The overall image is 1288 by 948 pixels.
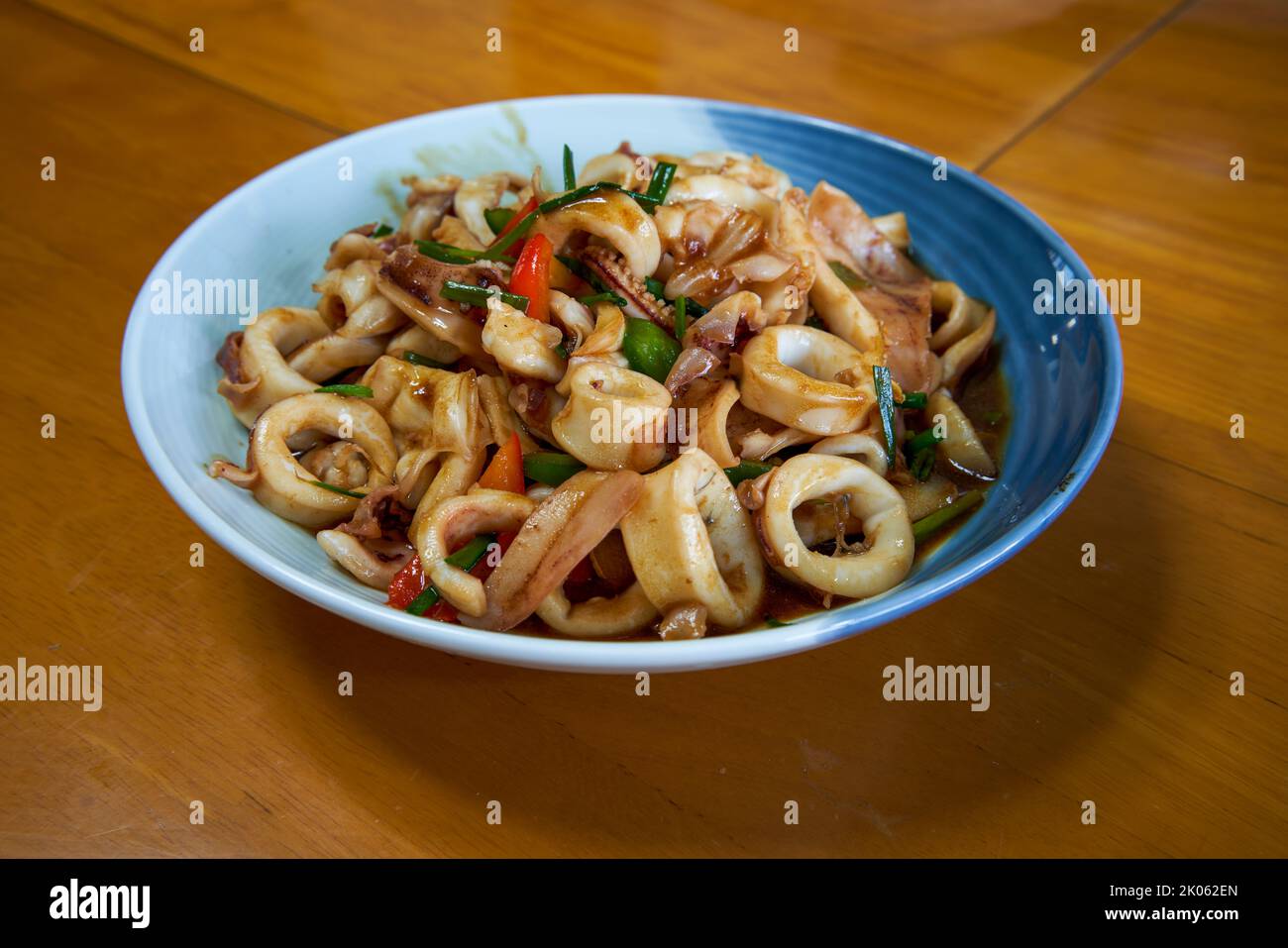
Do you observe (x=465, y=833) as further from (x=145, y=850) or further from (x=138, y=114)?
(x=138, y=114)

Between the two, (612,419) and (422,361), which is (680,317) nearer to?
(612,419)

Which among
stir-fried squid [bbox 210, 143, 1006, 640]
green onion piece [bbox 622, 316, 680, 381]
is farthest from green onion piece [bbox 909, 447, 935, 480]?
green onion piece [bbox 622, 316, 680, 381]

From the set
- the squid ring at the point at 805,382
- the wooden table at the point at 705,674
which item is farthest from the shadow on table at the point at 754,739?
Result: the squid ring at the point at 805,382

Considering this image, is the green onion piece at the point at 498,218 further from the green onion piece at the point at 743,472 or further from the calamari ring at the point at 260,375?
the green onion piece at the point at 743,472

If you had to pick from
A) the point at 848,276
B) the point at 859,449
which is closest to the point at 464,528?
the point at 859,449

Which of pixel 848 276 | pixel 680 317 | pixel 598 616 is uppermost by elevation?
pixel 848 276

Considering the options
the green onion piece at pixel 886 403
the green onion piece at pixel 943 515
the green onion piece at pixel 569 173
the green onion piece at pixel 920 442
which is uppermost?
the green onion piece at pixel 569 173

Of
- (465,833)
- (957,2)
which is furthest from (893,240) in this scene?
(957,2)
